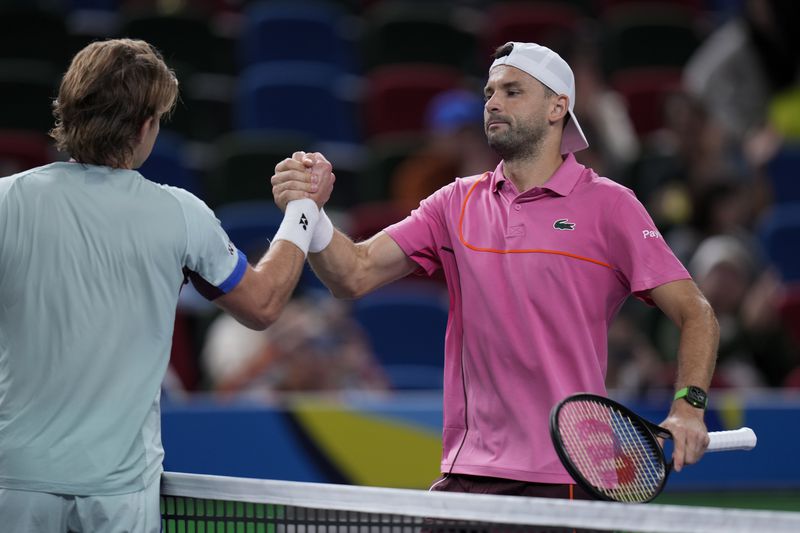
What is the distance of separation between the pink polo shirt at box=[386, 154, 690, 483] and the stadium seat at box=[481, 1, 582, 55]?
6.63 metres

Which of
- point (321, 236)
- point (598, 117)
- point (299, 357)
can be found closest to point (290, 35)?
point (598, 117)

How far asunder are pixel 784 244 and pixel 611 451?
5.16m

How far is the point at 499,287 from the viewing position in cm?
348

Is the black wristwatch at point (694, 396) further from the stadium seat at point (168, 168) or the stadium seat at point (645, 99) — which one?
the stadium seat at point (645, 99)

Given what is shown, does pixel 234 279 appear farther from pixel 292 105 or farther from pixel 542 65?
pixel 292 105

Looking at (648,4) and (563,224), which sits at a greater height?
(648,4)

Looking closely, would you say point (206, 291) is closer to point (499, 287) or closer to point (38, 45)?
point (499, 287)

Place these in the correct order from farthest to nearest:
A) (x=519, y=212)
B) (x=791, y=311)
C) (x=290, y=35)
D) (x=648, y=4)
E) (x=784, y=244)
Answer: (x=648, y=4) < (x=290, y=35) < (x=784, y=244) < (x=791, y=311) < (x=519, y=212)

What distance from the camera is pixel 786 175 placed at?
8.55 metres

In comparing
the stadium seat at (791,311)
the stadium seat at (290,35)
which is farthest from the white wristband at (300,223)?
the stadium seat at (290,35)

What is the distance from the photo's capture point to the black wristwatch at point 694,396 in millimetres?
3264

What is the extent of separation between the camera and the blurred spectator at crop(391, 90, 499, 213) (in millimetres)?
7391

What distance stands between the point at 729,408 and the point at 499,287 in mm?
2829

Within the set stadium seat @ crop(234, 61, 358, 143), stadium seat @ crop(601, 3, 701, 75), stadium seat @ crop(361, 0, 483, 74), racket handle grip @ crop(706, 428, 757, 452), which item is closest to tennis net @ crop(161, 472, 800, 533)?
racket handle grip @ crop(706, 428, 757, 452)
